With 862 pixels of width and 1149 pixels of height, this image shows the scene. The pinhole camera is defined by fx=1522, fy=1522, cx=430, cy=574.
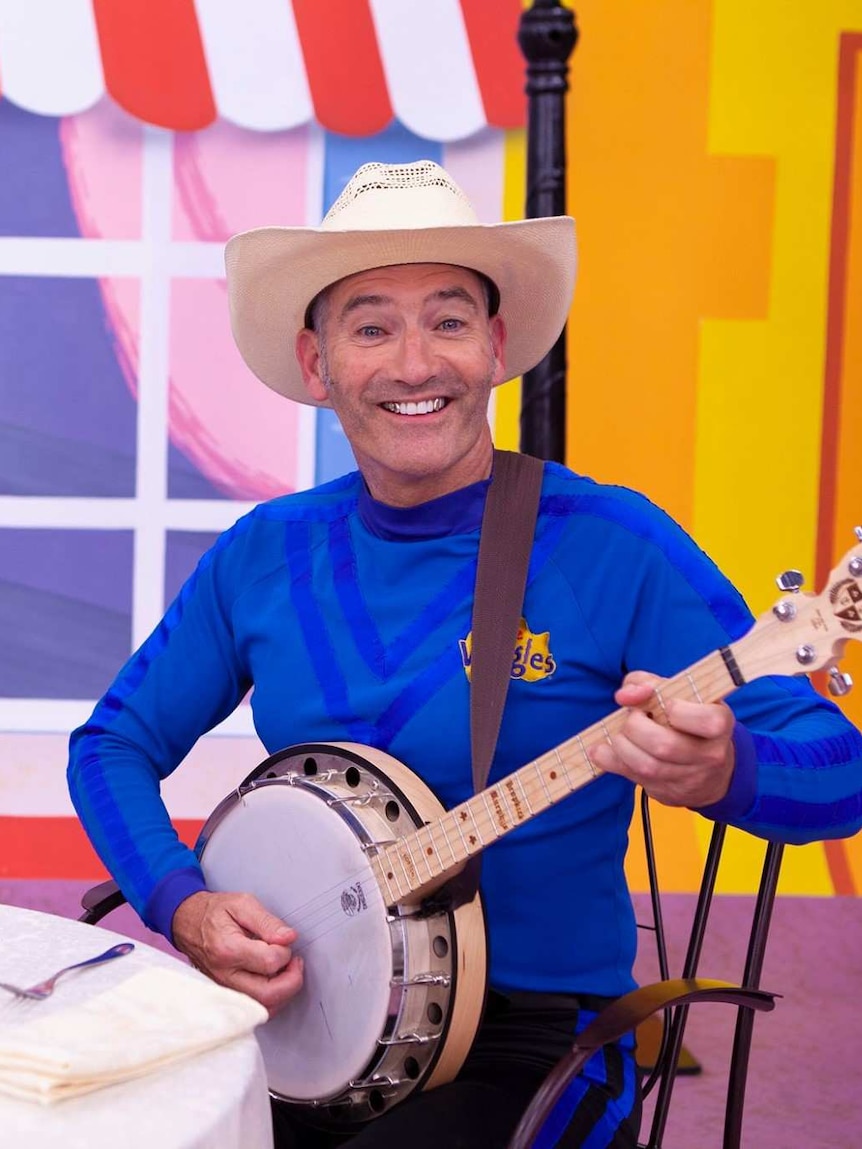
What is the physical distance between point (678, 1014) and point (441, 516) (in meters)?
0.75

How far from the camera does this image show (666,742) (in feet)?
5.04

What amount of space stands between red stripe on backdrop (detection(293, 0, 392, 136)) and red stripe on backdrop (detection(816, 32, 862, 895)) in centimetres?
115

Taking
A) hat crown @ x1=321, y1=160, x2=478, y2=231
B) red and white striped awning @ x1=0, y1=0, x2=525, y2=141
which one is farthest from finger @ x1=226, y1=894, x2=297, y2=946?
red and white striped awning @ x1=0, y1=0, x2=525, y2=141

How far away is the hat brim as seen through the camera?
2.14 meters

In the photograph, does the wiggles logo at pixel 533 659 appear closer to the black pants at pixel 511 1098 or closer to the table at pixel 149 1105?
the black pants at pixel 511 1098

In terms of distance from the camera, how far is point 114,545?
154 inches

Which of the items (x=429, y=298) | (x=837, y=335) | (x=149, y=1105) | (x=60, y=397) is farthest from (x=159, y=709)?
(x=837, y=335)

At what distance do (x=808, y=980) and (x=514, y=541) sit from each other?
2.22 metres

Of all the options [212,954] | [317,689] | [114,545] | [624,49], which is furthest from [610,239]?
[212,954]

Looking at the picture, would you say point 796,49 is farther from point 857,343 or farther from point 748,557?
point 748,557

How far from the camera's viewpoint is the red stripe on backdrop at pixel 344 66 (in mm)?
3803

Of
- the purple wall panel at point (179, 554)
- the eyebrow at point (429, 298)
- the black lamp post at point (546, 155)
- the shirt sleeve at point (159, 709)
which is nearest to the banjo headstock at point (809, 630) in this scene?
the eyebrow at point (429, 298)

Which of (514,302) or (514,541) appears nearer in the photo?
(514,541)

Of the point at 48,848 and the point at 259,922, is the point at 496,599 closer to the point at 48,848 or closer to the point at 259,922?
the point at 259,922
